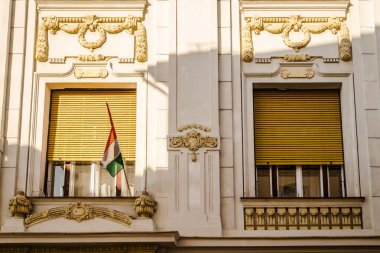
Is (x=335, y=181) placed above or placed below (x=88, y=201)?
above

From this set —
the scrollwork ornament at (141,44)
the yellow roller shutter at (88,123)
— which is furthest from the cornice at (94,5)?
the yellow roller shutter at (88,123)

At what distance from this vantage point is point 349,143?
1446 cm

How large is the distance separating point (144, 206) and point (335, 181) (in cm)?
346

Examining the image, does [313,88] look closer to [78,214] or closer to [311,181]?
[311,181]

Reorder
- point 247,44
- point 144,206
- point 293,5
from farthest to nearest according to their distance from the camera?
point 293,5
point 247,44
point 144,206

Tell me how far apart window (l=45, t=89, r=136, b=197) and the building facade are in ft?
0.08

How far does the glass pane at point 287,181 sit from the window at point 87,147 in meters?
2.61

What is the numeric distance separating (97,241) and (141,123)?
7.91 ft

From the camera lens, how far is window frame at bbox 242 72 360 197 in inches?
560

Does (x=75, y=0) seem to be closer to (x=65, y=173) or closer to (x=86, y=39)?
(x=86, y=39)

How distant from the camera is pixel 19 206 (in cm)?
1379

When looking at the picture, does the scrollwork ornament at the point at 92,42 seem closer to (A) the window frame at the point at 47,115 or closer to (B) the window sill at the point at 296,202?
(A) the window frame at the point at 47,115

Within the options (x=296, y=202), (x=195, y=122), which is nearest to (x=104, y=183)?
(x=195, y=122)

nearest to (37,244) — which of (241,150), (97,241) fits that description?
(97,241)
